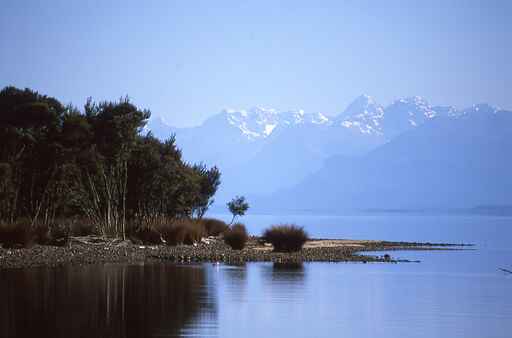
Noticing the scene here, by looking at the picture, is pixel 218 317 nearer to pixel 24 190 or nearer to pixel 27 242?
pixel 27 242

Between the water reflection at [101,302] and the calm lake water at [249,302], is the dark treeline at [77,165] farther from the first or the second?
the water reflection at [101,302]

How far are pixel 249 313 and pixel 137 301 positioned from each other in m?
2.91

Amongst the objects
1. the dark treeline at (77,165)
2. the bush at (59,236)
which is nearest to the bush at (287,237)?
the dark treeline at (77,165)

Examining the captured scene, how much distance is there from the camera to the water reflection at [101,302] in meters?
17.3

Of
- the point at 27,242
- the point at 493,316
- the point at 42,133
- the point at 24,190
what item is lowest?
the point at 493,316

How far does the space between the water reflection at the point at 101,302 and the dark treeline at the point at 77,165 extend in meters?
12.7

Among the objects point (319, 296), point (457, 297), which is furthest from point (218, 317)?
point (457, 297)

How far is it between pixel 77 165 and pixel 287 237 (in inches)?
423

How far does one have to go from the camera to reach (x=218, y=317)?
19.8m

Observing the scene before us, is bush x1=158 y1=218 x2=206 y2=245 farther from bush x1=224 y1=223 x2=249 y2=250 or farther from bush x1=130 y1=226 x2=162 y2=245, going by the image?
bush x1=224 y1=223 x2=249 y2=250

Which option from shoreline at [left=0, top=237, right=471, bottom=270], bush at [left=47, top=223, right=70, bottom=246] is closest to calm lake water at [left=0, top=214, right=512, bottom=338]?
shoreline at [left=0, top=237, right=471, bottom=270]

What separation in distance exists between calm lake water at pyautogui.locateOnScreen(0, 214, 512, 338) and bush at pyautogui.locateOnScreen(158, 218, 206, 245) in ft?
28.7

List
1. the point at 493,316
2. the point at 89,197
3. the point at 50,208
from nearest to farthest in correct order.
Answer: the point at 493,316, the point at 50,208, the point at 89,197

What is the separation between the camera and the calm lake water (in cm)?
1812
